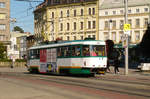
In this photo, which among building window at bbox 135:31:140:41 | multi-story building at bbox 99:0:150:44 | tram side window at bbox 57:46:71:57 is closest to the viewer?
tram side window at bbox 57:46:71:57

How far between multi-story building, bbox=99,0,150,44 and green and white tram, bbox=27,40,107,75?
42.2 metres

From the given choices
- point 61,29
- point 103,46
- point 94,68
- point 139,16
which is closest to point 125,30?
point 103,46

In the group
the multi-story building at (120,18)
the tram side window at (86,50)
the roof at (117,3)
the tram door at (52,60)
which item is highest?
the roof at (117,3)

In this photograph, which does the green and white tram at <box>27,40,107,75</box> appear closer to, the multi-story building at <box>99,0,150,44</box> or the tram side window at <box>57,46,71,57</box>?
the tram side window at <box>57,46,71,57</box>

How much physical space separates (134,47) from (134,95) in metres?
59.5

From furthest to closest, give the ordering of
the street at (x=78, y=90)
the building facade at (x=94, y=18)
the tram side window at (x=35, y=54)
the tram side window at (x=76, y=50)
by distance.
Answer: the building facade at (x=94, y=18) → the tram side window at (x=35, y=54) → the tram side window at (x=76, y=50) → the street at (x=78, y=90)

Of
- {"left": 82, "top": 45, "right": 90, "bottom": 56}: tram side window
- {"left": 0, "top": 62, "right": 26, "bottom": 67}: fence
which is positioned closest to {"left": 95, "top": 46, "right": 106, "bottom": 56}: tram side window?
{"left": 82, "top": 45, "right": 90, "bottom": 56}: tram side window

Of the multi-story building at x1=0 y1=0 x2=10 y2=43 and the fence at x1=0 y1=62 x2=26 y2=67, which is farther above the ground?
the multi-story building at x1=0 y1=0 x2=10 y2=43

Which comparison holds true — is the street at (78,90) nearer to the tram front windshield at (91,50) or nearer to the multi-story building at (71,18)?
the tram front windshield at (91,50)

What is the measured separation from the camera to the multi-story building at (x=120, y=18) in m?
70.6

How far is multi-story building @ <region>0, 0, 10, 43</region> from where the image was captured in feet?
270

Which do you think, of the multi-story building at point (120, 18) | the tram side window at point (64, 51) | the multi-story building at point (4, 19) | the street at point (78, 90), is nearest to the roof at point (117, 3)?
the multi-story building at point (120, 18)

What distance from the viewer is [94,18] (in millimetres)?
77250

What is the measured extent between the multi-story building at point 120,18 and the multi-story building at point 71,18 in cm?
210
